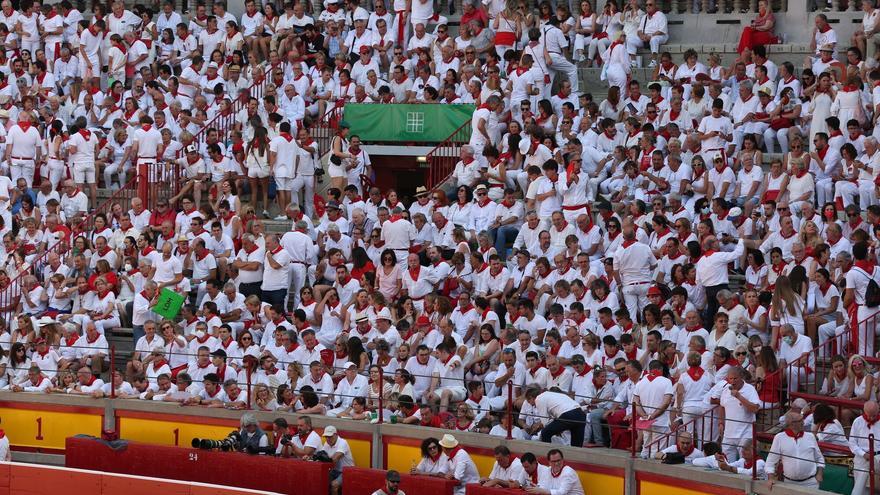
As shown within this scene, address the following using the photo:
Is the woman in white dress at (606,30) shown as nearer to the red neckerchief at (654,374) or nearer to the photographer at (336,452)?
the red neckerchief at (654,374)

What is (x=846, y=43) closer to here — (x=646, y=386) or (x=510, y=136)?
(x=510, y=136)

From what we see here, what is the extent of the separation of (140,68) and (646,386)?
16.1 metres

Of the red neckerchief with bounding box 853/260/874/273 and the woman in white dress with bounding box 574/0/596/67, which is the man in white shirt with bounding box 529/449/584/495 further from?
the woman in white dress with bounding box 574/0/596/67

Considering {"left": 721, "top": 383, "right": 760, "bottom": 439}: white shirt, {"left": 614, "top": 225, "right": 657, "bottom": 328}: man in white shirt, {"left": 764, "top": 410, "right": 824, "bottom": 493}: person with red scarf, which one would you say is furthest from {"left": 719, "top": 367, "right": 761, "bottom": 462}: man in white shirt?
{"left": 614, "top": 225, "right": 657, "bottom": 328}: man in white shirt

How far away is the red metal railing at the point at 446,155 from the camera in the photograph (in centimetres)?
3253

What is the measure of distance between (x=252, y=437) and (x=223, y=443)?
49cm

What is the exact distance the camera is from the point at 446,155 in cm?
3269

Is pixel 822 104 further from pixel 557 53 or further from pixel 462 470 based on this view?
pixel 462 470

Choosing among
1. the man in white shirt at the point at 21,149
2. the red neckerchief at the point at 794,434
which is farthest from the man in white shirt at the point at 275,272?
the red neckerchief at the point at 794,434

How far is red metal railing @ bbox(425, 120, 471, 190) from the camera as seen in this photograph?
32.5m

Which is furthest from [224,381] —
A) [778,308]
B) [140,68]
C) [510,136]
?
[140,68]

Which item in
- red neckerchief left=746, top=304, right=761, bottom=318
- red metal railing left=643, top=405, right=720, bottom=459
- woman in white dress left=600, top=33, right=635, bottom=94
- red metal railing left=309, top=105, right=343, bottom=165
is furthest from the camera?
red metal railing left=309, top=105, right=343, bottom=165

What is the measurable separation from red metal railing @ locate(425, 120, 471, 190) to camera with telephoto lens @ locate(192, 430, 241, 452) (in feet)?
25.2

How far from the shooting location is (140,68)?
36312 mm
